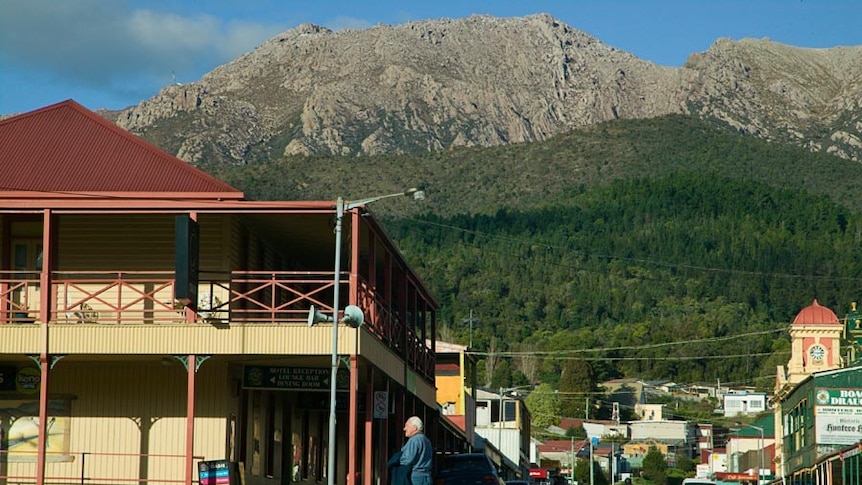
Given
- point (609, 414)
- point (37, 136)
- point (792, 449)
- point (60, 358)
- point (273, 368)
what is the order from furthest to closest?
point (609, 414) < point (792, 449) < point (37, 136) < point (273, 368) < point (60, 358)

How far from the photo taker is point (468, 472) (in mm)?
36312

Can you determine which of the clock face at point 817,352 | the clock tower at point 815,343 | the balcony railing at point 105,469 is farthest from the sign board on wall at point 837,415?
the balcony railing at point 105,469

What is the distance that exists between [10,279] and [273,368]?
6.10 metres

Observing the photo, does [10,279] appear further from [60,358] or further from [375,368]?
[375,368]

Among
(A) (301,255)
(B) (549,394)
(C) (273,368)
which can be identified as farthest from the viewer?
(B) (549,394)

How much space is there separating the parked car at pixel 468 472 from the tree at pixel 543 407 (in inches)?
5478

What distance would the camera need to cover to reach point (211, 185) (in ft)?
110

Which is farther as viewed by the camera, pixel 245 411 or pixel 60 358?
pixel 245 411

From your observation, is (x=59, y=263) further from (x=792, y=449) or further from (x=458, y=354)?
(x=792, y=449)

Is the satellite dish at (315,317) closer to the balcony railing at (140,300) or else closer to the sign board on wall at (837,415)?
the balcony railing at (140,300)

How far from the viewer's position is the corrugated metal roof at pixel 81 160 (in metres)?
33.4

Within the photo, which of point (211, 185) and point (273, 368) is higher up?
point (211, 185)

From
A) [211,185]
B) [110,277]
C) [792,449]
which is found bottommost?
[792,449]

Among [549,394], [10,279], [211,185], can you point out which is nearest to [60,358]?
[10,279]
